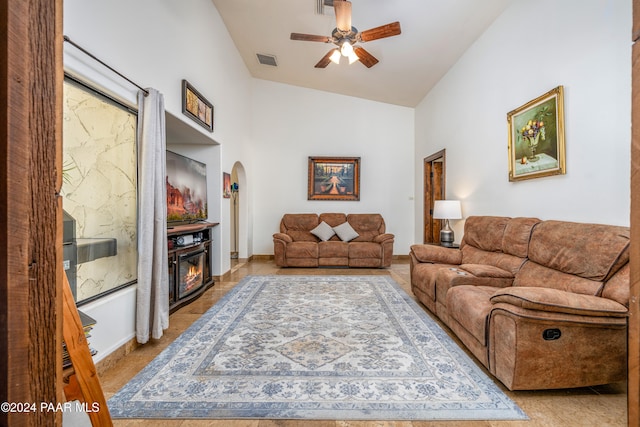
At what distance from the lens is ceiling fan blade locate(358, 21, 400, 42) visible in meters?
3.06

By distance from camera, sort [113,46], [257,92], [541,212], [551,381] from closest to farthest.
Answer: [551,381] < [113,46] < [541,212] < [257,92]

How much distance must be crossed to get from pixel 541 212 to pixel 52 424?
11.3 ft

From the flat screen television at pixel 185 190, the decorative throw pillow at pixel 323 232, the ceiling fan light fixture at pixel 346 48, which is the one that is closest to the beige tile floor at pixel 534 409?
the flat screen television at pixel 185 190

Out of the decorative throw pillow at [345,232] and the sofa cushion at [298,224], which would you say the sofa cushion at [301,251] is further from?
the decorative throw pillow at [345,232]

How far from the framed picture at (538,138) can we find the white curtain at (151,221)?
344cm

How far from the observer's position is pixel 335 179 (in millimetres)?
6398

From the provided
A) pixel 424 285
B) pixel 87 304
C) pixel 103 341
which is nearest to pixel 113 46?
pixel 87 304

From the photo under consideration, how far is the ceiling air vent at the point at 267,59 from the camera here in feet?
17.1

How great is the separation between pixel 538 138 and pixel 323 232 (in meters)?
3.83

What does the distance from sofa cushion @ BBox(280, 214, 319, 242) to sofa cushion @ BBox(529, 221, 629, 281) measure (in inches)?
160

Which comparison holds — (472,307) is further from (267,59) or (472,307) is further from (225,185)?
(267,59)

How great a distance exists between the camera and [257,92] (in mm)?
6371

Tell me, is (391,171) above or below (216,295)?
above

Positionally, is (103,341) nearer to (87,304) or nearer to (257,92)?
(87,304)
